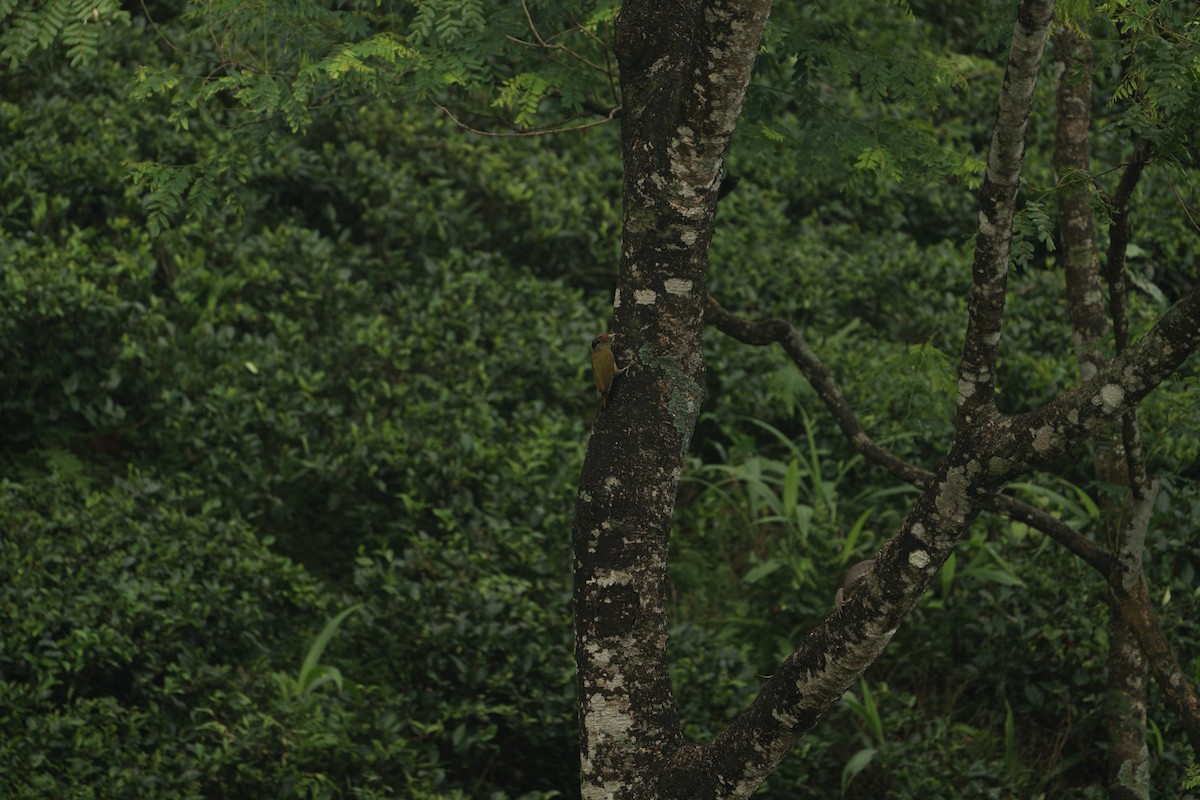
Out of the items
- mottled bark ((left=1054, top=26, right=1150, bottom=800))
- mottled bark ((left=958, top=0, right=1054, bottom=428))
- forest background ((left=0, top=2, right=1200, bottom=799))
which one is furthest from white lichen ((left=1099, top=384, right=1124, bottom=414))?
mottled bark ((left=1054, top=26, right=1150, bottom=800))

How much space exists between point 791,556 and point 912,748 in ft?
4.17

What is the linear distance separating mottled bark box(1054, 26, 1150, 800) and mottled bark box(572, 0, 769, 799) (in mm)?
1718

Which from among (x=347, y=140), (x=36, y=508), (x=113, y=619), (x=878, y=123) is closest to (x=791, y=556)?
(x=878, y=123)

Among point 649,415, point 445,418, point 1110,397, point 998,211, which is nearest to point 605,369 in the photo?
point 649,415

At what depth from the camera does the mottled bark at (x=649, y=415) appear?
335cm

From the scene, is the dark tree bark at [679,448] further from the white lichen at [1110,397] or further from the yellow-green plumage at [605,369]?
the white lichen at [1110,397]

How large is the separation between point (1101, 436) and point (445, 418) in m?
3.42

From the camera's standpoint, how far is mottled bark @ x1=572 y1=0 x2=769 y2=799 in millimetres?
3354

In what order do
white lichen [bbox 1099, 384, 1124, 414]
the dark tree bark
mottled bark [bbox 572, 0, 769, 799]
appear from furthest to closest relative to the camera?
mottled bark [bbox 572, 0, 769, 799], the dark tree bark, white lichen [bbox 1099, 384, 1124, 414]

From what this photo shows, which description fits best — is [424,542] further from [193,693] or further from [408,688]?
[193,693]

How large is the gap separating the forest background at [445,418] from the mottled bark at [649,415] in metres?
1.11

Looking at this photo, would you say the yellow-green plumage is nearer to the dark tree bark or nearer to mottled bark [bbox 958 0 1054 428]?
the dark tree bark

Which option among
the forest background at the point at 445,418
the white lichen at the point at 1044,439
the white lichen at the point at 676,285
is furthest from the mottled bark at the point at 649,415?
the forest background at the point at 445,418

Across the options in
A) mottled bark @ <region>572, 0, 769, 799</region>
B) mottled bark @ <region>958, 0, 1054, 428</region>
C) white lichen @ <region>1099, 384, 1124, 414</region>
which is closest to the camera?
white lichen @ <region>1099, 384, 1124, 414</region>
